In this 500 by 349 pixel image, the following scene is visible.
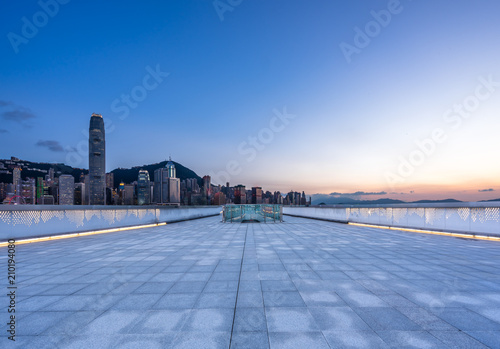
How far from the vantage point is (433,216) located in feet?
42.9

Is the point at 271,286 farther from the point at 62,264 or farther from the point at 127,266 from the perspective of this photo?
the point at 62,264

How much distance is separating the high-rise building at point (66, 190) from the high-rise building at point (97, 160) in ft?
41.0

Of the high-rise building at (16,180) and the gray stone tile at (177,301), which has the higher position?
the high-rise building at (16,180)

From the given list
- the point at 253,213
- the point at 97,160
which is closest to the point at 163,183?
the point at 97,160

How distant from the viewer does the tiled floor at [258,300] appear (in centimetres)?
317

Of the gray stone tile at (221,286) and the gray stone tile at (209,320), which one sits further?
the gray stone tile at (221,286)

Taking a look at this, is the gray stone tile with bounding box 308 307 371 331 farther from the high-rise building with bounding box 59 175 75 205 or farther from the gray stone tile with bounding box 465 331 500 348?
the high-rise building with bounding box 59 175 75 205

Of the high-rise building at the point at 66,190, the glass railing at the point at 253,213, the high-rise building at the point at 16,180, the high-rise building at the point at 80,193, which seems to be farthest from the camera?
the high-rise building at the point at 80,193

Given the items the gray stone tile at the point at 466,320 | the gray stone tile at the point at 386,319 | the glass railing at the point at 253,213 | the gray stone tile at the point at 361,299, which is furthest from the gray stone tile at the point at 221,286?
the glass railing at the point at 253,213

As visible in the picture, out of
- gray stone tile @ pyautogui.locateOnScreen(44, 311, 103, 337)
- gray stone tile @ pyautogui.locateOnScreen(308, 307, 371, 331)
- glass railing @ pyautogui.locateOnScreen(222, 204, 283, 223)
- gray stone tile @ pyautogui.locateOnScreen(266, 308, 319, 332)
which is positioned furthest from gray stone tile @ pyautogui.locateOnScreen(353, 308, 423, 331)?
glass railing @ pyautogui.locateOnScreen(222, 204, 283, 223)

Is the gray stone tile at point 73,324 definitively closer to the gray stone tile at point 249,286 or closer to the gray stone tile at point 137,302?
the gray stone tile at point 137,302

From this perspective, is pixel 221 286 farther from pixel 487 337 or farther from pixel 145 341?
pixel 487 337

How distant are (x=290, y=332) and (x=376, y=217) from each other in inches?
630

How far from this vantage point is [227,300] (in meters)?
4.33
